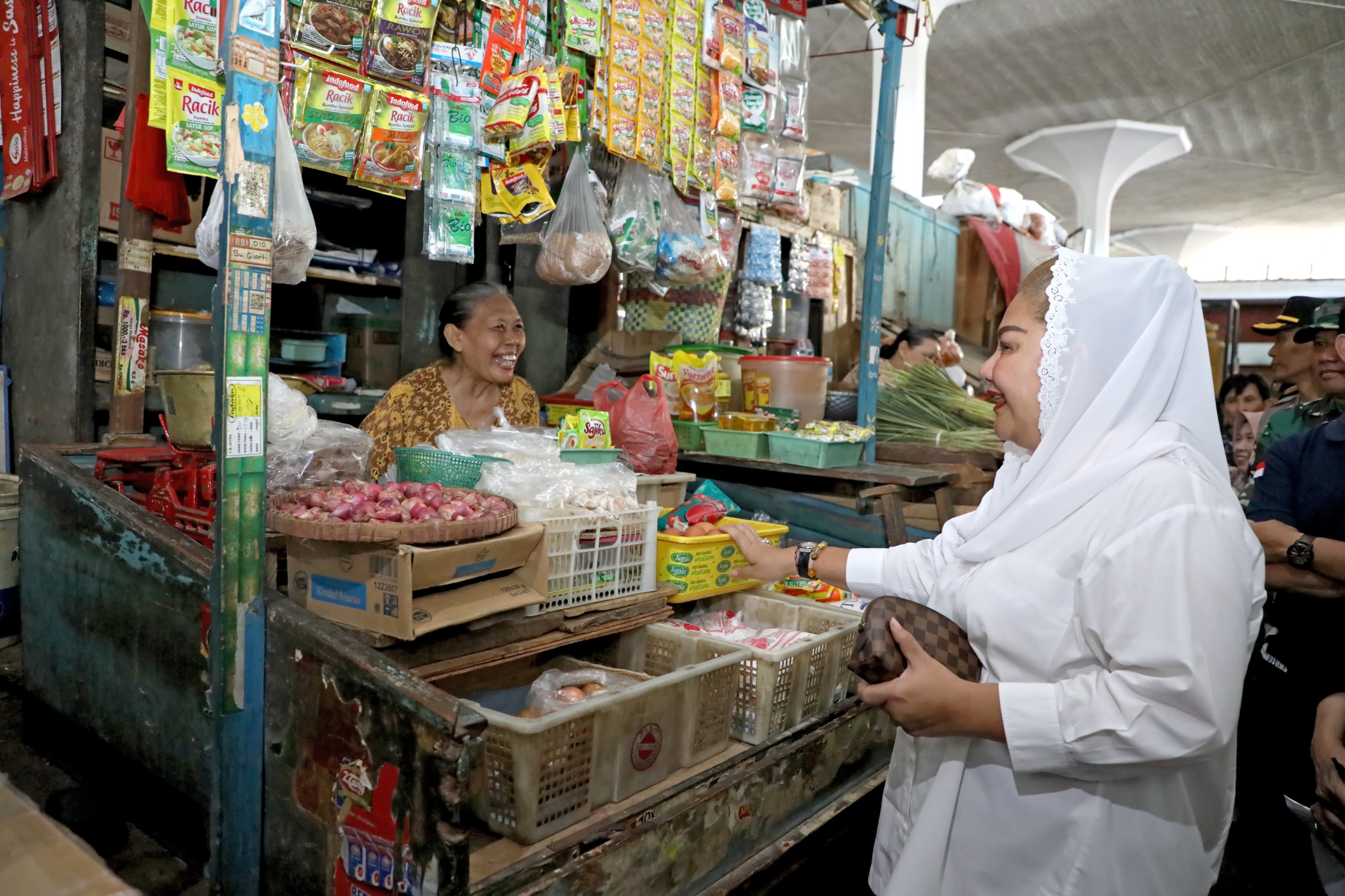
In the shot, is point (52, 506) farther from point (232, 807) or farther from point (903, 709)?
point (903, 709)

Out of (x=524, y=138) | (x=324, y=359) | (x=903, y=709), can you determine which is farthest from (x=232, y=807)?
(x=324, y=359)

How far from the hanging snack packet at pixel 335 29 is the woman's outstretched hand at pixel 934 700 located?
2.11 meters

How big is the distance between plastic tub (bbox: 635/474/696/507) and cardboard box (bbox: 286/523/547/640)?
2.63 ft

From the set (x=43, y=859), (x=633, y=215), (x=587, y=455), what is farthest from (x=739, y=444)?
(x=43, y=859)

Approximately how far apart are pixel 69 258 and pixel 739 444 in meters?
2.58

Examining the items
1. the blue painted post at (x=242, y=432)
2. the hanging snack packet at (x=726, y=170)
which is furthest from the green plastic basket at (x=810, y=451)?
the blue painted post at (x=242, y=432)

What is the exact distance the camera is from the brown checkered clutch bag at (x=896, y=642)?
162cm

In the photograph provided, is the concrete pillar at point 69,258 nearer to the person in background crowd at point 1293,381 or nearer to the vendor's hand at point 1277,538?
the vendor's hand at point 1277,538

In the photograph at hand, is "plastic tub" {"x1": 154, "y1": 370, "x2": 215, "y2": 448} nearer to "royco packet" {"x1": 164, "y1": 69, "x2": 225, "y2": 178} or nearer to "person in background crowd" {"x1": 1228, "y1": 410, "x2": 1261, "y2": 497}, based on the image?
"royco packet" {"x1": 164, "y1": 69, "x2": 225, "y2": 178}

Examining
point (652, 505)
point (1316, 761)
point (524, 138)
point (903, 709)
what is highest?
point (524, 138)

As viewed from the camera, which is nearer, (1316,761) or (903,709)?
(903,709)

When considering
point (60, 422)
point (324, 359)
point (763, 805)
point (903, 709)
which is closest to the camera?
point (903, 709)

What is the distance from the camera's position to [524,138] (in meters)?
2.91

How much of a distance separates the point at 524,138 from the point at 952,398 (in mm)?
2794
